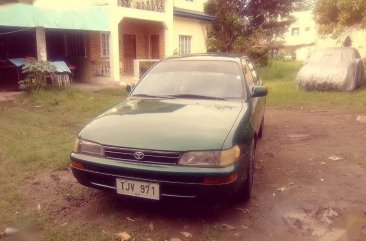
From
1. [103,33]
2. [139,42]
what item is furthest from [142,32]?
[103,33]

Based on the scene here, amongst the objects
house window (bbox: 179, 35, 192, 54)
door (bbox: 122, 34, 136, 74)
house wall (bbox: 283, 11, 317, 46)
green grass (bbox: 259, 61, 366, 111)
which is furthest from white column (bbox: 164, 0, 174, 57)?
house wall (bbox: 283, 11, 317, 46)

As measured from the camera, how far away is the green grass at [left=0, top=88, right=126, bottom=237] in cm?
424

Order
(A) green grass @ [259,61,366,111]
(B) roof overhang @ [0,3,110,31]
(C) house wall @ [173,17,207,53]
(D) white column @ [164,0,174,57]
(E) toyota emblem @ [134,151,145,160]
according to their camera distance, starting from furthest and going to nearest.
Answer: (C) house wall @ [173,17,207,53] < (D) white column @ [164,0,174,57] < (B) roof overhang @ [0,3,110,31] < (A) green grass @ [259,61,366,111] < (E) toyota emblem @ [134,151,145,160]

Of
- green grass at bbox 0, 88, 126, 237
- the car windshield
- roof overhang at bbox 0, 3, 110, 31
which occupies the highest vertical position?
roof overhang at bbox 0, 3, 110, 31

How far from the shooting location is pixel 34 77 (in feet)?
37.3

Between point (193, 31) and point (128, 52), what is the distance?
3.91 meters

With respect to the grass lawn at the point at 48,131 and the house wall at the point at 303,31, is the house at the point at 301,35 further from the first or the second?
the grass lawn at the point at 48,131

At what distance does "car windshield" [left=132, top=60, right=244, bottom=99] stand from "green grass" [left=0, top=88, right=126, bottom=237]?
5.78ft

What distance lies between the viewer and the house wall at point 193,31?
18.5 meters

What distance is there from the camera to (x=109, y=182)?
3.55 meters

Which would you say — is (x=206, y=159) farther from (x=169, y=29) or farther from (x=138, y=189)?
(x=169, y=29)

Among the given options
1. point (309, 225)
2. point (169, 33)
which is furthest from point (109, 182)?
point (169, 33)

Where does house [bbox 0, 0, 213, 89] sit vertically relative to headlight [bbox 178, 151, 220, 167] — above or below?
above

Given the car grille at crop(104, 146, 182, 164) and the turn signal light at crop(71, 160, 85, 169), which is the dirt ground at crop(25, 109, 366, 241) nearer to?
the turn signal light at crop(71, 160, 85, 169)
